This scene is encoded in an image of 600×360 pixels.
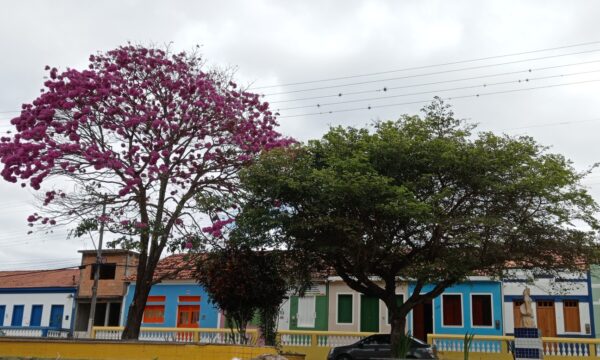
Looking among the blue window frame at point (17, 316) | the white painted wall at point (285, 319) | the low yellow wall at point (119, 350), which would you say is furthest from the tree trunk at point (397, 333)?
the blue window frame at point (17, 316)

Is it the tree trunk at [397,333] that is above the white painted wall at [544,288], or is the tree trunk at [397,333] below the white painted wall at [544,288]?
below

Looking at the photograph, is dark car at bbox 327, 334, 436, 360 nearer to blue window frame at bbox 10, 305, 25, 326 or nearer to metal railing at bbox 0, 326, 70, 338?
metal railing at bbox 0, 326, 70, 338

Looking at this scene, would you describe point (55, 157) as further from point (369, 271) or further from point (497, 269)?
point (497, 269)

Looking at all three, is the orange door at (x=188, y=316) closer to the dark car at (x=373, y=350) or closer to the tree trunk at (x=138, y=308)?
the dark car at (x=373, y=350)

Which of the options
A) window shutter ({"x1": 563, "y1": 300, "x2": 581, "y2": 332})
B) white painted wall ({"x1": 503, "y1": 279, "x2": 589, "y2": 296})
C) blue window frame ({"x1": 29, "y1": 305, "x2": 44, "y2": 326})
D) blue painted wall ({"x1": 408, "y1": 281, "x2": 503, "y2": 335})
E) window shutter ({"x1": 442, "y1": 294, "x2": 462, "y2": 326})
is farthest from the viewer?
blue window frame ({"x1": 29, "y1": 305, "x2": 44, "y2": 326})

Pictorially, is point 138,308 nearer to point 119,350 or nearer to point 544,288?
point 119,350

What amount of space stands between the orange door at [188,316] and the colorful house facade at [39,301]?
24.8 ft

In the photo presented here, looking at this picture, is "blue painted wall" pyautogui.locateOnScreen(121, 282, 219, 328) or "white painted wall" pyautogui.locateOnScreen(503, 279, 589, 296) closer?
"white painted wall" pyautogui.locateOnScreen(503, 279, 589, 296)

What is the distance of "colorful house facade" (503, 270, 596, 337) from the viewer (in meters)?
24.2

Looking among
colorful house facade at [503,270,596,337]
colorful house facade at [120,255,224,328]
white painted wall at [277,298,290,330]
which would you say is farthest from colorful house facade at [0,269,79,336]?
colorful house facade at [503,270,596,337]

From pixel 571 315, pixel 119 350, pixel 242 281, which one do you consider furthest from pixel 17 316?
pixel 571 315

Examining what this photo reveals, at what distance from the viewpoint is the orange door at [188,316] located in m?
29.8

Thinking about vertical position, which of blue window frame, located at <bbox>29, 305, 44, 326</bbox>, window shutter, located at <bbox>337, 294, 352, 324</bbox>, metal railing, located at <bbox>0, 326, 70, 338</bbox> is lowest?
metal railing, located at <bbox>0, 326, 70, 338</bbox>

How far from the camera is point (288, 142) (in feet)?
61.0
